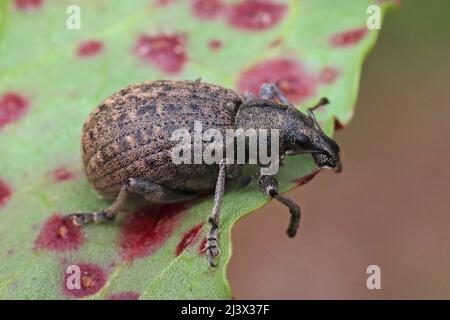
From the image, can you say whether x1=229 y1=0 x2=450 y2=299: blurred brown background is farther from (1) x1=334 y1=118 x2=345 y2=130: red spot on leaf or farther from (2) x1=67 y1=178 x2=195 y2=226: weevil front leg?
(2) x1=67 y1=178 x2=195 y2=226: weevil front leg

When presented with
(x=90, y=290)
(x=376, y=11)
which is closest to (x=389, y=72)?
(x=376, y=11)

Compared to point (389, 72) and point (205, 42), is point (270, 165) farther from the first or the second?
point (389, 72)

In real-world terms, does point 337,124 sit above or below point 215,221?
above

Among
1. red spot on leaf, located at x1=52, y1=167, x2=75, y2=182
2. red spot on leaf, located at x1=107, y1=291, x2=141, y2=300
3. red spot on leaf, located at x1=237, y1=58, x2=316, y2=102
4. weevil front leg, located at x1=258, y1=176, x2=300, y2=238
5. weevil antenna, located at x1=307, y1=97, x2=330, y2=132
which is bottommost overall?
red spot on leaf, located at x1=107, y1=291, x2=141, y2=300

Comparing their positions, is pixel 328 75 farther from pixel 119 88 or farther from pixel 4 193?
pixel 4 193

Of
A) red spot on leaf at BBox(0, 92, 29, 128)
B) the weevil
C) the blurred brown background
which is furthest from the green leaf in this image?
the blurred brown background

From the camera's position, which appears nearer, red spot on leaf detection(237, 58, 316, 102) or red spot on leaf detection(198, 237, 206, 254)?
red spot on leaf detection(198, 237, 206, 254)
